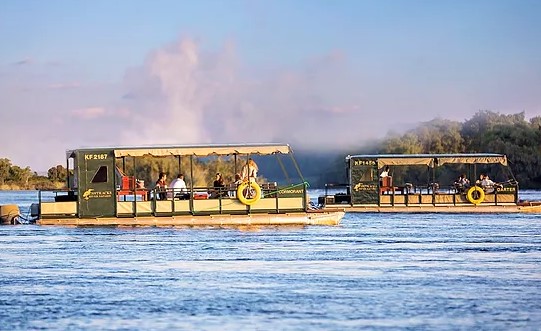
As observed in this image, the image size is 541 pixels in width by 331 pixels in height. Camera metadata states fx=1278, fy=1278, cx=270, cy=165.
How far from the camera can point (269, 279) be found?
2900 cm

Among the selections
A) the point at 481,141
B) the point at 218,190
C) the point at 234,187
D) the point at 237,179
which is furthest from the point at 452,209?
the point at 481,141

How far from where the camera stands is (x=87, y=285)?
28.5m

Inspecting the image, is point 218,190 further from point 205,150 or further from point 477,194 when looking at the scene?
point 477,194

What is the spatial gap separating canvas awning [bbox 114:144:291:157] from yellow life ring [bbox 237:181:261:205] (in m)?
1.46

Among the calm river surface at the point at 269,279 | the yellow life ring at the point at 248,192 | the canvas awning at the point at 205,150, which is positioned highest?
the canvas awning at the point at 205,150

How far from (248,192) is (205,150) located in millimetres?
2330

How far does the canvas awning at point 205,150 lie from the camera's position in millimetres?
45219

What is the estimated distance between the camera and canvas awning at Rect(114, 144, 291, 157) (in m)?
45.2

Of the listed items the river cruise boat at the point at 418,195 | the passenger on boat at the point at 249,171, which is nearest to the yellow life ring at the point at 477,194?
the river cruise boat at the point at 418,195

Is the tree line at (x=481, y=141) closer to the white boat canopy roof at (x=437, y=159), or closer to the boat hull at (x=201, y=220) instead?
the white boat canopy roof at (x=437, y=159)

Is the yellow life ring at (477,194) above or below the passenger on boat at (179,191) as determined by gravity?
below

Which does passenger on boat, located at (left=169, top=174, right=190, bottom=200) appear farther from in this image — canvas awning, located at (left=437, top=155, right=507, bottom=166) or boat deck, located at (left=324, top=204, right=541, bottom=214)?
canvas awning, located at (left=437, top=155, right=507, bottom=166)

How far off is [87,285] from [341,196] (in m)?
31.0

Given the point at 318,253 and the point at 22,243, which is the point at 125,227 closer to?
the point at 22,243
